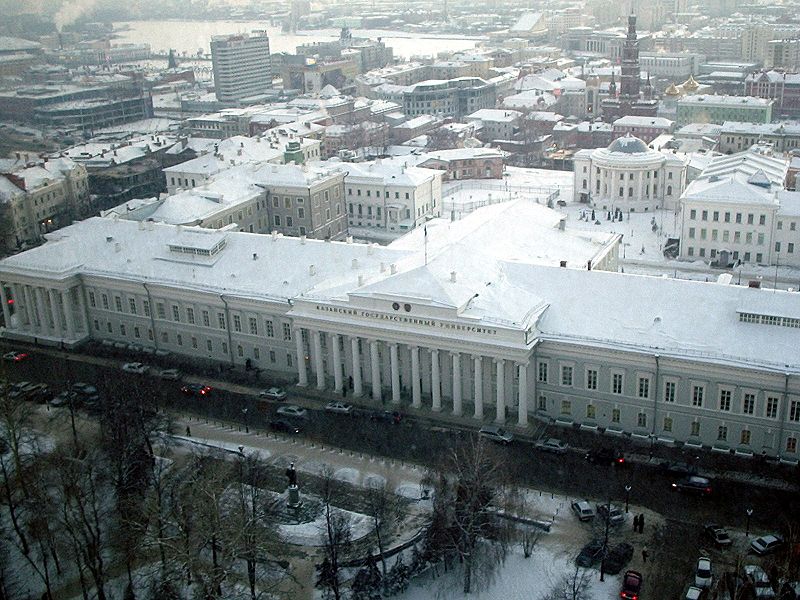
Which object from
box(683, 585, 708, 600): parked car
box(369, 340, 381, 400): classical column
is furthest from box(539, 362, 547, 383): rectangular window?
box(683, 585, 708, 600): parked car

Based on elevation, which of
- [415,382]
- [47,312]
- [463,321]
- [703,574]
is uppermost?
[463,321]

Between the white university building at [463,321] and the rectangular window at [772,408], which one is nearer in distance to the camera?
the rectangular window at [772,408]

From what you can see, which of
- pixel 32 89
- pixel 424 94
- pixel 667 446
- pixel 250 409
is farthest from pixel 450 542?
pixel 32 89

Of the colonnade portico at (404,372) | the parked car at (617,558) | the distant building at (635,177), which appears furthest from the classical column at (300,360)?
the distant building at (635,177)

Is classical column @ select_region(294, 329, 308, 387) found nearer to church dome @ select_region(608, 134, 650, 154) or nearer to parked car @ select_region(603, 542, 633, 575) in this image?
parked car @ select_region(603, 542, 633, 575)

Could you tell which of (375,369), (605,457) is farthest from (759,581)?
(375,369)

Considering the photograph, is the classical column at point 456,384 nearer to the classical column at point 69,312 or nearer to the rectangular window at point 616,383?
the rectangular window at point 616,383

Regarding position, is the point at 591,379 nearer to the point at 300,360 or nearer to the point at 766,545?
the point at 766,545

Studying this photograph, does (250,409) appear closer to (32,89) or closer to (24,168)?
(24,168)

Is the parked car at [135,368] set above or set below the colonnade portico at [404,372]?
below
